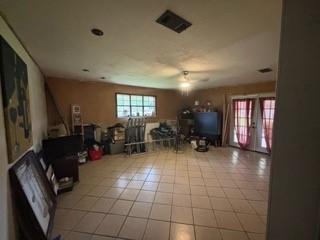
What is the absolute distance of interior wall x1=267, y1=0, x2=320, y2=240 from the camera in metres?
0.74

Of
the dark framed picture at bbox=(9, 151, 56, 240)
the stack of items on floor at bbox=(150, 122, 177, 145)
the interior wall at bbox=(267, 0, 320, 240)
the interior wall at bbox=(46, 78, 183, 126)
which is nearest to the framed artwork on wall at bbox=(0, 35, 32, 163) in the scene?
the dark framed picture at bbox=(9, 151, 56, 240)

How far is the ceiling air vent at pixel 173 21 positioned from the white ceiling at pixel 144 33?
0.06 metres

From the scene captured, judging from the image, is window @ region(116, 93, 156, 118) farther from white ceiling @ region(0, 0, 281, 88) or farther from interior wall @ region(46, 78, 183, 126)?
white ceiling @ region(0, 0, 281, 88)

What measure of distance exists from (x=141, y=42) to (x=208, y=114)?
4.51m

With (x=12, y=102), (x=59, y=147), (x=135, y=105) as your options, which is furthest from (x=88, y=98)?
(x=12, y=102)

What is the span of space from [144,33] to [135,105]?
4.23 meters

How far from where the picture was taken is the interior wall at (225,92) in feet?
15.6

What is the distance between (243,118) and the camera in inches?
209

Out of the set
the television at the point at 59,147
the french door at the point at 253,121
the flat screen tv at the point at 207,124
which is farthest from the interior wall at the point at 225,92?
the television at the point at 59,147

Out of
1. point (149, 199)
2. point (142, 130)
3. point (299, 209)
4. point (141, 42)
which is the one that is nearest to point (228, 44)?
point (141, 42)

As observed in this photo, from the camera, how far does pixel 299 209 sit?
816mm

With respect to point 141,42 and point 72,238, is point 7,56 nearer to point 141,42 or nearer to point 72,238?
point 141,42

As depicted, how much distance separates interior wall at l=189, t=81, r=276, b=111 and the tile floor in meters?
2.27

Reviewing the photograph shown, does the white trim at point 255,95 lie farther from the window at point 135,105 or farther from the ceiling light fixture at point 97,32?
the ceiling light fixture at point 97,32
